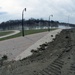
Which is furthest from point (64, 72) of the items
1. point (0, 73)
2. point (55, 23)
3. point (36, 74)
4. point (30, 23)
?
point (55, 23)

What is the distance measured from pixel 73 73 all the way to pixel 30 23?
121 meters

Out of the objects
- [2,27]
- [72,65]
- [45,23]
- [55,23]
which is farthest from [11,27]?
[72,65]

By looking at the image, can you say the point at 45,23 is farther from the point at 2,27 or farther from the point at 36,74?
the point at 36,74

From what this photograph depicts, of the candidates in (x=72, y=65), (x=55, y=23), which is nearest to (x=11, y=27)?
(x=55, y=23)

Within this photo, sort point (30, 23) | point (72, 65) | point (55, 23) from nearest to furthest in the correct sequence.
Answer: point (72, 65) → point (30, 23) → point (55, 23)

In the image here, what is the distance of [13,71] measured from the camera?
33.9 ft

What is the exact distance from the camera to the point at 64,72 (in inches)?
379

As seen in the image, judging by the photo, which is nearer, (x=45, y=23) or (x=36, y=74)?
(x=36, y=74)

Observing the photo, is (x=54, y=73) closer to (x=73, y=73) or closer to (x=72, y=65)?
(x=73, y=73)

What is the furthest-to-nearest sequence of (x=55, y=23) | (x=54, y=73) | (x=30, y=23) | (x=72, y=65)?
(x=55, y=23), (x=30, y=23), (x=72, y=65), (x=54, y=73)

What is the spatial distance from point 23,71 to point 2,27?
128 m

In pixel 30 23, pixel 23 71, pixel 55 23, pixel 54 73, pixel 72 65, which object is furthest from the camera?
pixel 55 23

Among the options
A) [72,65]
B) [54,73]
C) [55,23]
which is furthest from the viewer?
Answer: [55,23]

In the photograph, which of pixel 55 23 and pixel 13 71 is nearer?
pixel 13 71
